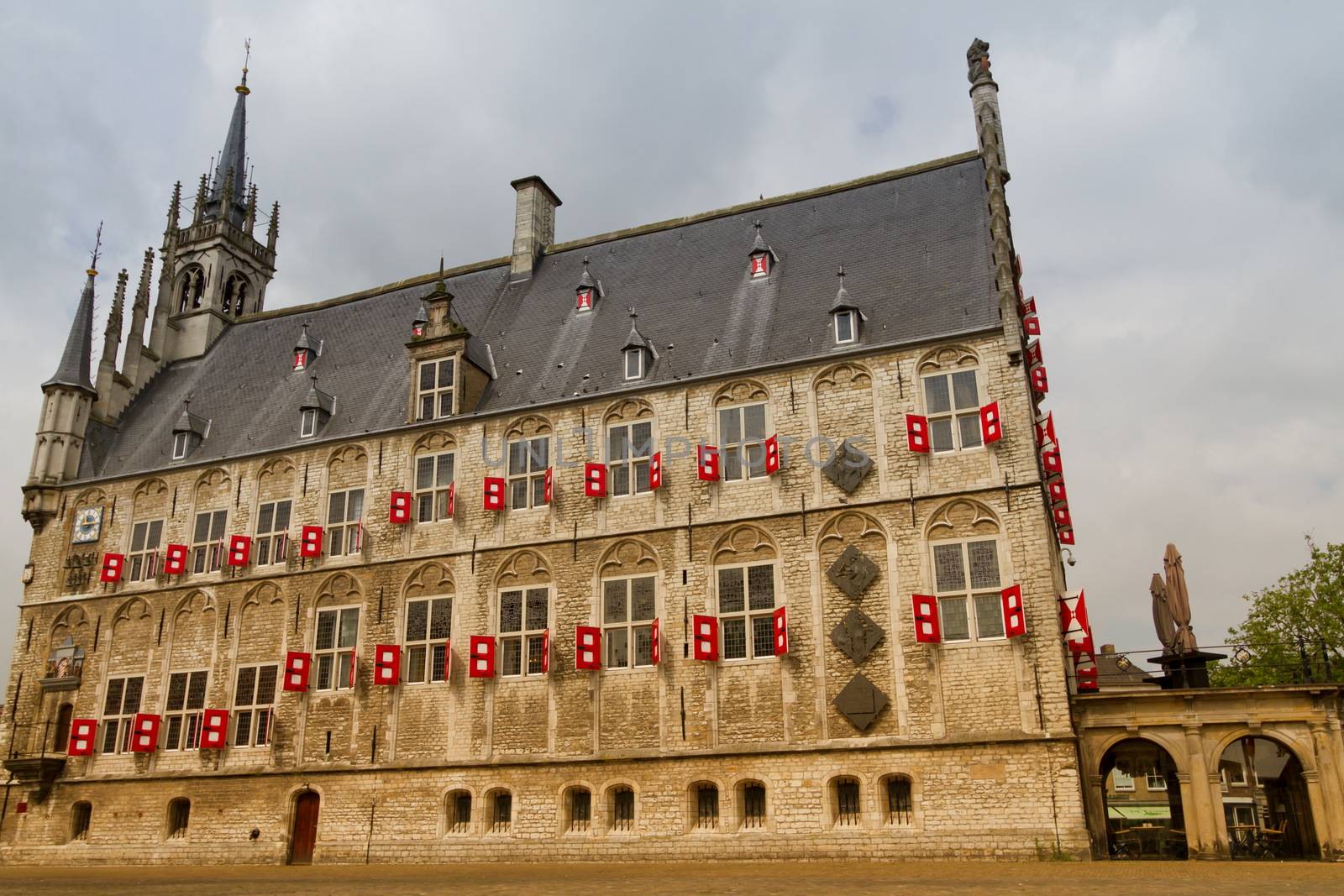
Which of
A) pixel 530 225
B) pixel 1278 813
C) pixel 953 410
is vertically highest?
pixel 530 225

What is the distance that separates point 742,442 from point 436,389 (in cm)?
823

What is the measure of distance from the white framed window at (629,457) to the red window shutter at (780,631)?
4.16 m

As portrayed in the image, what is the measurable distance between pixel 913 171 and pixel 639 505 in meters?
11.3

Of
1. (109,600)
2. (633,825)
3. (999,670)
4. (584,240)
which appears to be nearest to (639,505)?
(633,825)

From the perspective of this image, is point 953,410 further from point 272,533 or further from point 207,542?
point 207,542

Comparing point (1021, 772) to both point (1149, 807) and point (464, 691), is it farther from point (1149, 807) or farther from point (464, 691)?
point (1149, 807)

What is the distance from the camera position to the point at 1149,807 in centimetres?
4962

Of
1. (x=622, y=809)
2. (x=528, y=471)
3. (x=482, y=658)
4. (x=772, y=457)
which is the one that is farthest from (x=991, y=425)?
(x=482, y=658)

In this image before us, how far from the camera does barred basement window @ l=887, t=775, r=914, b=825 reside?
19.8 metres

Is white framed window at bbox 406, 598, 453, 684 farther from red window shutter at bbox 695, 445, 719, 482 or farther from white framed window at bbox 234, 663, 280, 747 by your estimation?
red window shutter at bbox 695, 445, 719, 482

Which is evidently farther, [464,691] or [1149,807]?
[1149,807]

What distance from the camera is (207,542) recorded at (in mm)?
27828

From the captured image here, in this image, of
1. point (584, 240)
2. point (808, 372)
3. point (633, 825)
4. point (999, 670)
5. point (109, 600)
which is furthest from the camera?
point (584, 240)

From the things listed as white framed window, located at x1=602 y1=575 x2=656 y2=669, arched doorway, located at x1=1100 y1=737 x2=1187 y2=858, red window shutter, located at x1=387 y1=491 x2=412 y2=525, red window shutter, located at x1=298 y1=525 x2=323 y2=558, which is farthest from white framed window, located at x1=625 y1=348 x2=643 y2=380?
arched doorway, located at x1=1100 y1=737 x2=1187 y2=858
